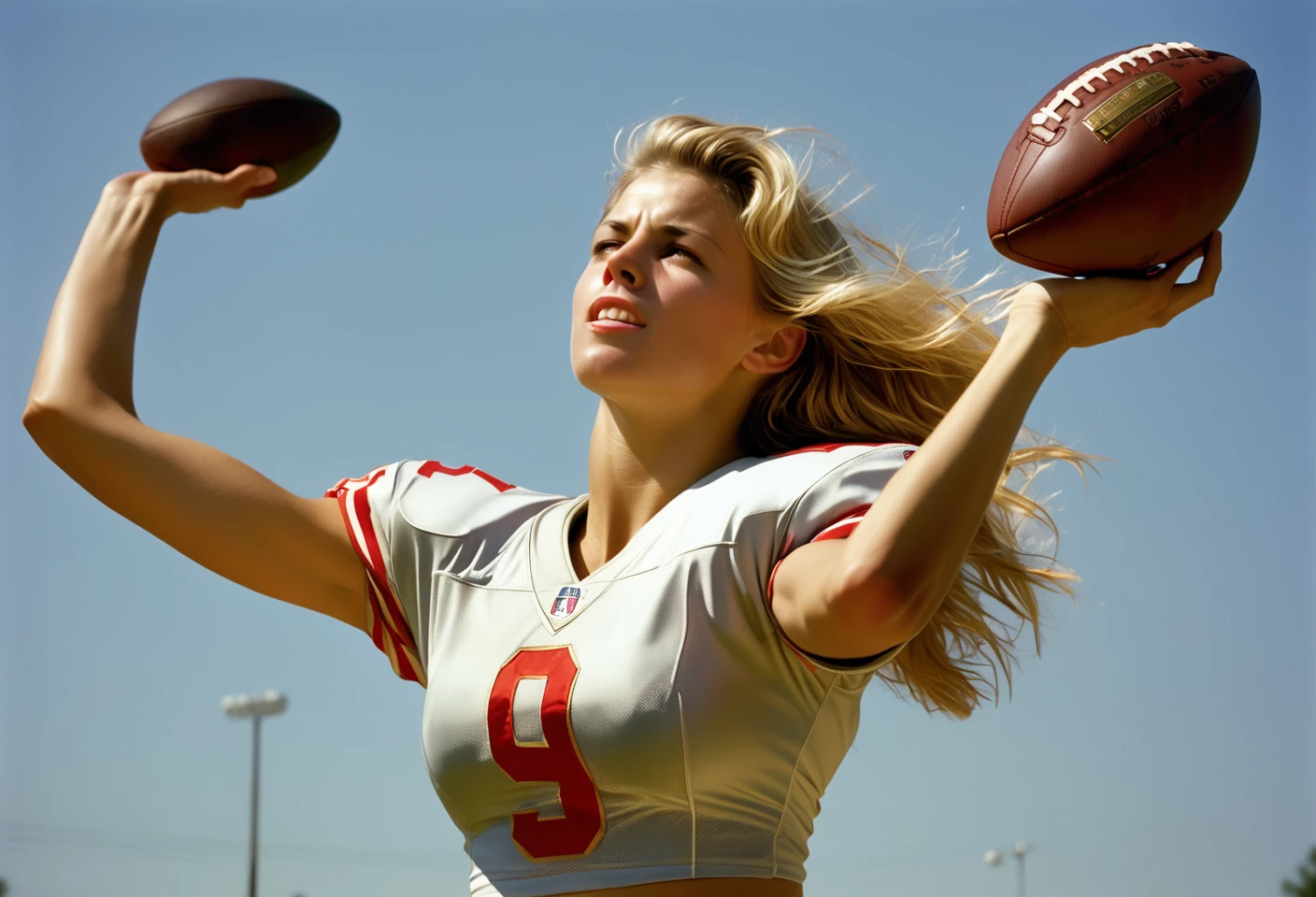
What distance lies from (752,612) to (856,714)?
19.5 inches

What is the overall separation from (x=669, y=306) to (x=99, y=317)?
1.20 meters

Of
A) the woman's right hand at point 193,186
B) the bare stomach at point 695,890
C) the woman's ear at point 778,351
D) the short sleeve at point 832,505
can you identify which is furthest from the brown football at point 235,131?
the bare stomach at point 695,890

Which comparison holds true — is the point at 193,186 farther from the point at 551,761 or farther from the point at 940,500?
the point at 940,500

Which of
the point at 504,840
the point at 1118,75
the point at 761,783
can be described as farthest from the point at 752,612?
the point at 1118,75

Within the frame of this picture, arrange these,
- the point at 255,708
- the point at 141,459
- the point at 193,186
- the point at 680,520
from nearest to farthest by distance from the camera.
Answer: the point at 680,520 → the point at 141,459 → the point at 193,186 → the point at 255,708

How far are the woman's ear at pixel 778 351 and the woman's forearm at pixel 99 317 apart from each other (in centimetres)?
132

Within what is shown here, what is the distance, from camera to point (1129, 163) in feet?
8.38

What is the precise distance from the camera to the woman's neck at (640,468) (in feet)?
10.0

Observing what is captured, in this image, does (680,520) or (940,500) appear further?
(680,520)

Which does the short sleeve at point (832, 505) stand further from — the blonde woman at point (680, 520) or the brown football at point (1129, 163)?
the brown football at point (1129, 163)

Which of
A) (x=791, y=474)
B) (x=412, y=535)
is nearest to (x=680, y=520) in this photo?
(x=791, y=474)

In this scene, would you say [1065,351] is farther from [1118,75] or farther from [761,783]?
[761,783]

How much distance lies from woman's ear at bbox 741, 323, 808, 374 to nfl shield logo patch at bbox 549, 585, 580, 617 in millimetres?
631

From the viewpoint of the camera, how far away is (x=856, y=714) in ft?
9.80
